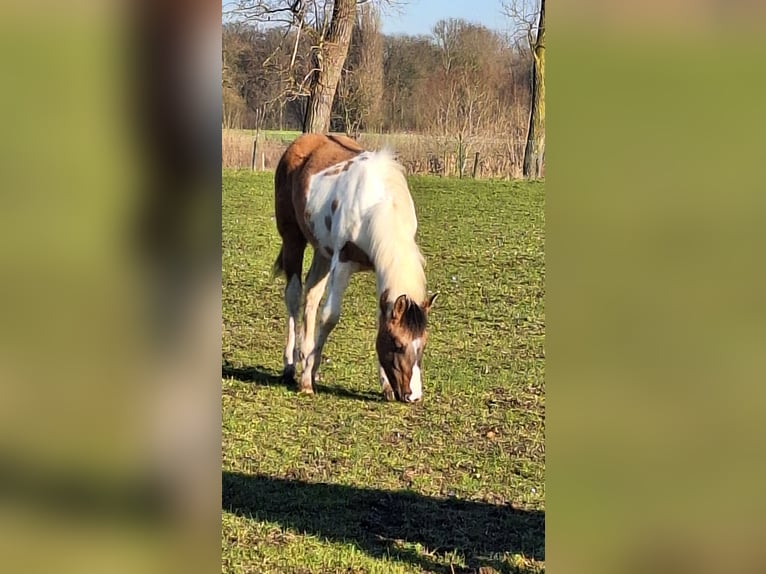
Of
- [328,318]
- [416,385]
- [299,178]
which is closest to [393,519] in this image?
[416,385]

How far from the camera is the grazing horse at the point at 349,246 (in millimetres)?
2988

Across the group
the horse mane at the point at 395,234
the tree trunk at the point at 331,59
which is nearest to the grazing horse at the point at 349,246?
the horse mane at the point at 395,234

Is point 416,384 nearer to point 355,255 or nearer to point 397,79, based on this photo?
point 355,255

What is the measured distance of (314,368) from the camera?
315cm

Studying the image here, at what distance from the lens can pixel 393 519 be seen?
302 centimetres

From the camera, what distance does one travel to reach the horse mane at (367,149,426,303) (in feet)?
9.75

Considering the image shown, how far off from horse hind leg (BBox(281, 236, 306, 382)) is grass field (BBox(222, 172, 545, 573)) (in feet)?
0.29

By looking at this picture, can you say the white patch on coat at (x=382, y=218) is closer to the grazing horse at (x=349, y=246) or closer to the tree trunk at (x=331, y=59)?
the grazing horse at (x=349, y=246)
